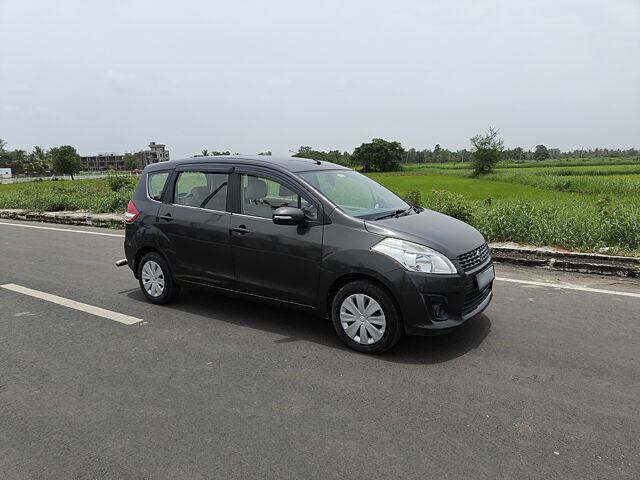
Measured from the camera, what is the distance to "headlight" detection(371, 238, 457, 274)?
12.9 ft

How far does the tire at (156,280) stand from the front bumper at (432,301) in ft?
9.61

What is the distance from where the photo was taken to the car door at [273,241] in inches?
173

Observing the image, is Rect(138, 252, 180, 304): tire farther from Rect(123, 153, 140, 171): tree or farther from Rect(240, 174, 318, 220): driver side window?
Rect(123, 153, 140, 171): tree

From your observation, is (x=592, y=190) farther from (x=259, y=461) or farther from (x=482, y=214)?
(x=259, y=461)

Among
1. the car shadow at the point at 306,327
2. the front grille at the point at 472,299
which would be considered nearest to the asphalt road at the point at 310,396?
the car shadow at the point at 306,327

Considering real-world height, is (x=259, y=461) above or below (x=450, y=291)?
below

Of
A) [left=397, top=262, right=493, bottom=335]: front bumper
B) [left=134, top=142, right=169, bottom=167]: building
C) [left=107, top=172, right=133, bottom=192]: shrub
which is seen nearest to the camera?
[left=397, top=262, right=493, bottom=335]: front bumper

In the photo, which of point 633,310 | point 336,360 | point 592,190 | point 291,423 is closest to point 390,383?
point 336,360

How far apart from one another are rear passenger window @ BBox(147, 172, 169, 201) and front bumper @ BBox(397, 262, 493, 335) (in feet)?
10.6

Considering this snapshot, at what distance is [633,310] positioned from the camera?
203 inches

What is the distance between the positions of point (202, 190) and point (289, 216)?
4.73 ft

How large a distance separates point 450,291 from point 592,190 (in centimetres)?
3315

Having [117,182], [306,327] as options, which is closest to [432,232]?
[306,327]

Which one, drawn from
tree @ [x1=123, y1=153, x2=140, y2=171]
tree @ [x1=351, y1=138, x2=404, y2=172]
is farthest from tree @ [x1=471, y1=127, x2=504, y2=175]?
tree @ [x1=123, y1=153, x2=140, y2=171]
